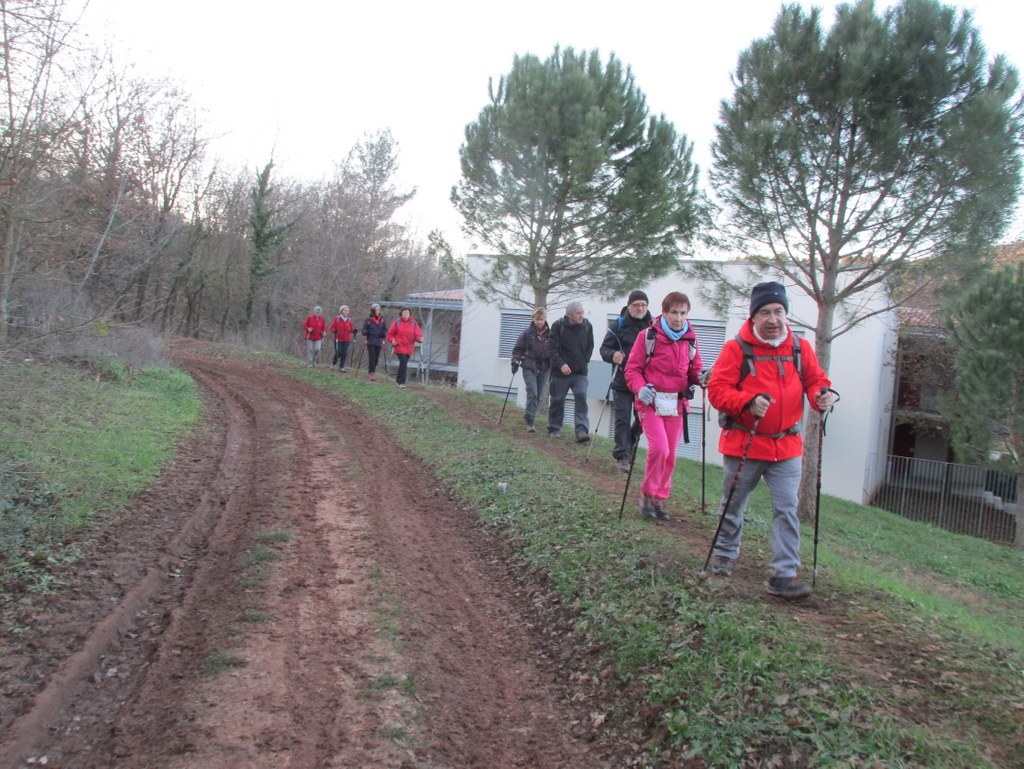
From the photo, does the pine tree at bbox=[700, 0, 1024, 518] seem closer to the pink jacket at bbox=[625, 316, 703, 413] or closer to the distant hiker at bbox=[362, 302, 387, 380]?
the pink jacket at bbox=[625, 316, 703, 413]

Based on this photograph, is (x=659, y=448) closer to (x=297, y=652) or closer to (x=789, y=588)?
(x=789, y=588)

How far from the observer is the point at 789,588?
4742 mm

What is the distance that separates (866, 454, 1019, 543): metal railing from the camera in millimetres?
22969

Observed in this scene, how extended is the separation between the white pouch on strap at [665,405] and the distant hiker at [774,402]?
152cm

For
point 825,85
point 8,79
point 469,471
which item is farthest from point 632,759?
point 825,85

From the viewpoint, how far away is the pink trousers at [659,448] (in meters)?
6.41

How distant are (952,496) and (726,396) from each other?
2264 cm

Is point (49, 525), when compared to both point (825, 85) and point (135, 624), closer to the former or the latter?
point (135, 624)

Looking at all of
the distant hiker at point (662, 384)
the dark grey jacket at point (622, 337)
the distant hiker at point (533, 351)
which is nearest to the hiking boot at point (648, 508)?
the distant hiker at point (662, 384)

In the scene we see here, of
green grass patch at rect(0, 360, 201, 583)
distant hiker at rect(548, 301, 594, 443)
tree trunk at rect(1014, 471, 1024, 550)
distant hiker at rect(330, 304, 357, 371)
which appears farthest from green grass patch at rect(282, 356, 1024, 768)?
tree trunk at rect(1014, 471, 1024, 550)

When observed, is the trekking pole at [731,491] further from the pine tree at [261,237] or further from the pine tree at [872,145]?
the pine tree at [261,237]

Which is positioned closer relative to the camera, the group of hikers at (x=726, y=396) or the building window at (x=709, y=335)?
the group of hikers at (x=726, y=396)

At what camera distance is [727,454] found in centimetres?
497

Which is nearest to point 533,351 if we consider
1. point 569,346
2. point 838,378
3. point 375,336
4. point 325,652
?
point 569,346
